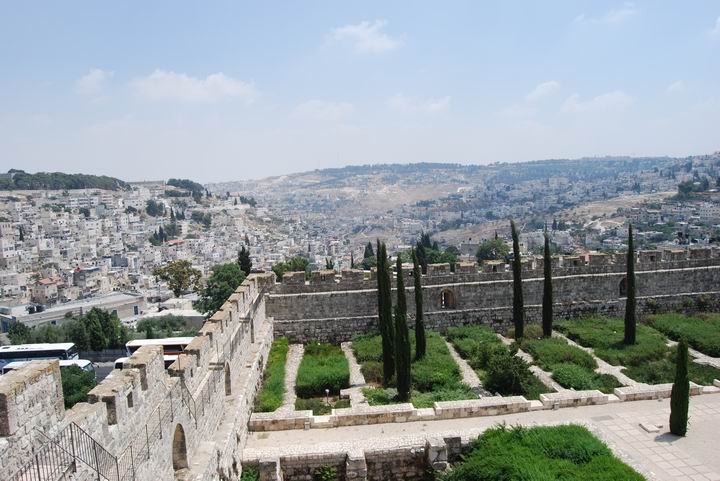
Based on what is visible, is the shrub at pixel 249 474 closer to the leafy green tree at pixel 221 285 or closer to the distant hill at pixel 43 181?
the leafy green tree at pixel 221 285

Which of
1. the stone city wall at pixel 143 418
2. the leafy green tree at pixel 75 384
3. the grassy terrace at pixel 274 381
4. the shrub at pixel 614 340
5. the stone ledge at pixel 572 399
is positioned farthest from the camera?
→ the leafy green tree at pixel 75 384

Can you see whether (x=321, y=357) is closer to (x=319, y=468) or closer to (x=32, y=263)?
(x=319, y=468)

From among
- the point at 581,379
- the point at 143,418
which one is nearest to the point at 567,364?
the point at 581,379

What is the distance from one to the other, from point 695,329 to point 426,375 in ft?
30.5

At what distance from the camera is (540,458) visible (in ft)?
31.0

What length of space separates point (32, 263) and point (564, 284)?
112 m

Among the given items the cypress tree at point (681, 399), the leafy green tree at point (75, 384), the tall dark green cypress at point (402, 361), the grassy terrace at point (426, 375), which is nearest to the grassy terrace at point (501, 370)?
the grassy terrace at point (426, 375)

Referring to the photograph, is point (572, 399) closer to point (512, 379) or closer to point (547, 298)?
point (512, 379)

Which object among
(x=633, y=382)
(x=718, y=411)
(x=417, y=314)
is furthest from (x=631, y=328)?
(x=417, y=314)

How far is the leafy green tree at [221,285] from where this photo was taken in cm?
3966

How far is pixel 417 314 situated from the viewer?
16.4 m

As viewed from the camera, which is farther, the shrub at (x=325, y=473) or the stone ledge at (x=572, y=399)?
the stone ledge at (x=572, y=399)

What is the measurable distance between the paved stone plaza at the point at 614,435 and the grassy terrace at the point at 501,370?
1.62 m

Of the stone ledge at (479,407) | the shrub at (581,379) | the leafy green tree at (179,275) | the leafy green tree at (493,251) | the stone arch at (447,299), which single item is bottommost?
the leafy green tree at (179,275)
